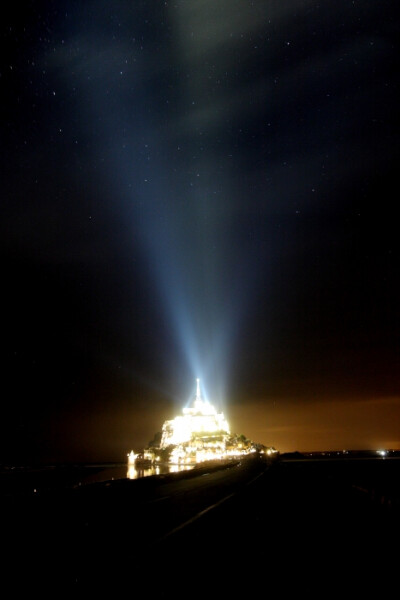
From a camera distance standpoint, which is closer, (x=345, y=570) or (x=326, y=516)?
(x=345, y=570)

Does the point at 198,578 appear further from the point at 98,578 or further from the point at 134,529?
the point at 134,529

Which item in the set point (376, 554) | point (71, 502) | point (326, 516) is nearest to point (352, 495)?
point (326, 516)

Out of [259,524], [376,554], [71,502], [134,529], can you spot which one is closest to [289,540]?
[376,554]

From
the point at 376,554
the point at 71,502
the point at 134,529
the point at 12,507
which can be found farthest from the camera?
the point at 71,502

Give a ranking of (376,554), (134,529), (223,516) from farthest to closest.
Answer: (223,516) < (134,529) < (376,554)

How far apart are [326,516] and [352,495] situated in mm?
12643

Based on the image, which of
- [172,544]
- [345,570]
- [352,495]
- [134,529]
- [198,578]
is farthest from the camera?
[352,495]

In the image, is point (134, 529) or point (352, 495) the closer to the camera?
point (134, 529)

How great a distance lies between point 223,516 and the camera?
22.6m

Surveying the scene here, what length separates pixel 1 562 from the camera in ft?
40.7

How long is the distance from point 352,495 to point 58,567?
26.3 metres

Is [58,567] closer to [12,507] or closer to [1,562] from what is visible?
[1,562]

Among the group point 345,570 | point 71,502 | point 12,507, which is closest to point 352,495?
point 71,502

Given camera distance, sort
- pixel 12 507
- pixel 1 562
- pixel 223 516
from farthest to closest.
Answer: pixel 12 507
pixel 223 516
pixel 1 562
